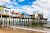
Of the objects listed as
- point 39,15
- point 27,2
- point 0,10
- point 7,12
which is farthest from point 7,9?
point 39,15

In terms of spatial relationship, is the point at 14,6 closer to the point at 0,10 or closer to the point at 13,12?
the point at 13,12

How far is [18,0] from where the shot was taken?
7.53m

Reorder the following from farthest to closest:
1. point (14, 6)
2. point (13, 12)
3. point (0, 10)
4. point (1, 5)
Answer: point (13, 12)
point (14, 6)
point (1, 5)
point (0, 10)

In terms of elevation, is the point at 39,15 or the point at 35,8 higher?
the point at 35,8

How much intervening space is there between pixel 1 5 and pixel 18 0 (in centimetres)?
181

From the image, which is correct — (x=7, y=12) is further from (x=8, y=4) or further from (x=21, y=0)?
(x=21, y=0)

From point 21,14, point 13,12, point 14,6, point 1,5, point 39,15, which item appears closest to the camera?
point 1,5

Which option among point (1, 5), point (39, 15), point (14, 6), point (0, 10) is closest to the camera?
point (0, 10)

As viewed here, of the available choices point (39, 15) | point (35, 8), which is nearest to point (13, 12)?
point (35, 8)

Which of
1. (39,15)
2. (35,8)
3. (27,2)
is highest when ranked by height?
(27,2)

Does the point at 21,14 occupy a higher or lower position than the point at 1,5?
lower

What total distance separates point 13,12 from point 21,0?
1583 mm

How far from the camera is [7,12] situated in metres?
6.96

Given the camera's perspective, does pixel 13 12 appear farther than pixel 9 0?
Yes
